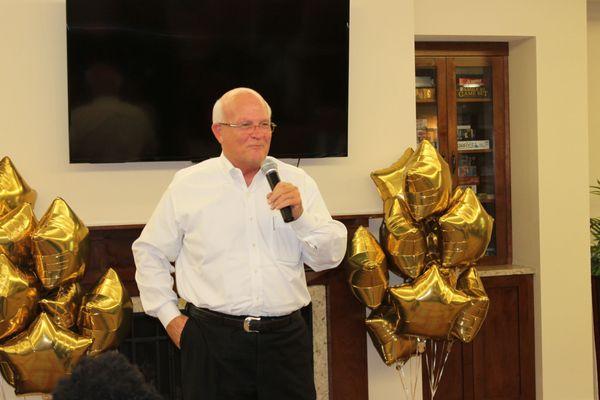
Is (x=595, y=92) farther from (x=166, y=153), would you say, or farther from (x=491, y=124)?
(x=166, y=153)

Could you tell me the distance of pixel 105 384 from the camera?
1089 mm

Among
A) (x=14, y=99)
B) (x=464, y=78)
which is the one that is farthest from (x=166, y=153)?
(x=464, y=78)

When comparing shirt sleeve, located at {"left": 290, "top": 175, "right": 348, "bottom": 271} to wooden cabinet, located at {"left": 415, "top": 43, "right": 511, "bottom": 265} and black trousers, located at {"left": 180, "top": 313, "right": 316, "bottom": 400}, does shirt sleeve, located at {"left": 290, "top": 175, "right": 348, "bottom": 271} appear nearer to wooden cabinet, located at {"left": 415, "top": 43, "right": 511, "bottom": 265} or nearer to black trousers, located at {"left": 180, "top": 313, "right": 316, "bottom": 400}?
black trousers, located at {"left": 180, "top": 313, "right": 316, "bottom": 400}

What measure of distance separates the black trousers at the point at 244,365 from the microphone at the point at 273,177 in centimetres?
47

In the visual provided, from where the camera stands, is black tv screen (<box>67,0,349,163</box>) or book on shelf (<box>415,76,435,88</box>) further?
book on shelf (<box>415,76,435,88</box>)

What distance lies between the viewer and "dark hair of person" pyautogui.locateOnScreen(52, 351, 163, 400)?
1077mm

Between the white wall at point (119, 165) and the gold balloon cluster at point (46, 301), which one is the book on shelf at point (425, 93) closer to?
the white wall at point (119, 165)

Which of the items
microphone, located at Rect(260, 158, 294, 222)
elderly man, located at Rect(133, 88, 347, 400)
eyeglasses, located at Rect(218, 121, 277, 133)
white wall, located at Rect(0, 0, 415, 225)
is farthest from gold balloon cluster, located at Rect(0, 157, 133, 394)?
microphone, located at Rect(260, 158, 294, 222)

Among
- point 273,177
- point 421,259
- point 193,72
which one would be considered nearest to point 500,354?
point 421,259

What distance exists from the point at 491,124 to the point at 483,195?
1.43ft

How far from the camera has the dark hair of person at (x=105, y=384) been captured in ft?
3.53

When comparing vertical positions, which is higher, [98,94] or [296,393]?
[98,94]

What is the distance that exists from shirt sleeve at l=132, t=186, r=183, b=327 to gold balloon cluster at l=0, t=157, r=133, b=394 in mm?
560

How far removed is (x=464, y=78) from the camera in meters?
5.09
